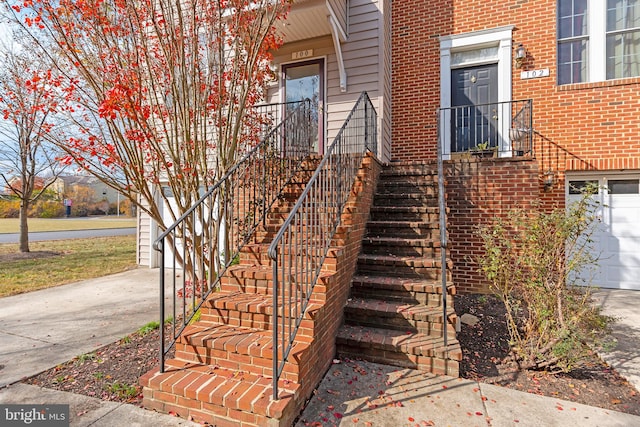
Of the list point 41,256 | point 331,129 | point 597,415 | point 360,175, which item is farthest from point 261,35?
point 41,256

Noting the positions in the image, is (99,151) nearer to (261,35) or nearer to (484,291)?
(261,35)

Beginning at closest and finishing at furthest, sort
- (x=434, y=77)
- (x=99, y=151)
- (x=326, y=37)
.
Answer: (x=99, y=151)
(x=326, y=37)
(x=434, y=77)

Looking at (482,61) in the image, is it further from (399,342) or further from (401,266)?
(399,342)

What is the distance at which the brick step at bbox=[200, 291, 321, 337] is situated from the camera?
2.66 m

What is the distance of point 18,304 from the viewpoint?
495cm

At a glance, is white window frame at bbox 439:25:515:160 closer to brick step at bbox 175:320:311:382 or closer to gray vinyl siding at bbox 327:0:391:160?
gray vinyl siding at bbox 327:0:391:160

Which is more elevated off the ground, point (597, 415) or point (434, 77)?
point (434, 77)

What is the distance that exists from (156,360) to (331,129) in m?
4.52

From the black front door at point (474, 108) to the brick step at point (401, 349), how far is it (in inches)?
178

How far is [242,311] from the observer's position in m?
2.73

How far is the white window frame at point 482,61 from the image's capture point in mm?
5852

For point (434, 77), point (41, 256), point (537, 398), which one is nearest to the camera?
point (537, 398)

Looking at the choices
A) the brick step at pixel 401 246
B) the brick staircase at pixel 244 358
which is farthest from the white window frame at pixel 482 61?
the brick staircase at pixel 244 358

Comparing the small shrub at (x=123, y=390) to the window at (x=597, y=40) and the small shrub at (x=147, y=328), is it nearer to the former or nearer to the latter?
the small shrub at (x=147, y=328)
